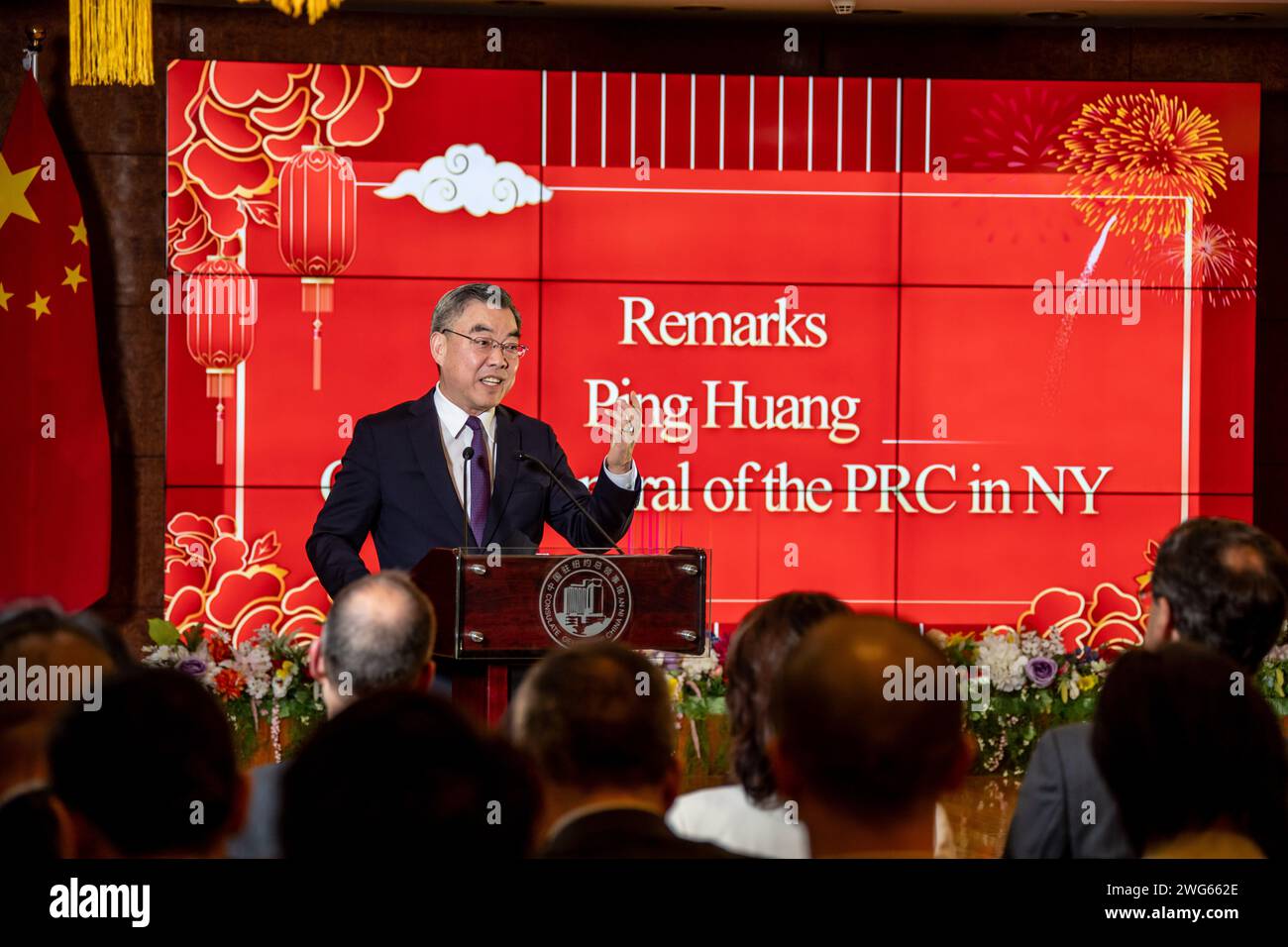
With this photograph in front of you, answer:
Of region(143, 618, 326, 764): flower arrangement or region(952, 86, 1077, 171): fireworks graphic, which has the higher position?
region(952, 86, 1077, 171): fireworks graphic

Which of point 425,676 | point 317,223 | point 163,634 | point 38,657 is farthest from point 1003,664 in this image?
point 38,657

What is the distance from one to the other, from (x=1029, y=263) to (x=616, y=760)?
4786 millimetres

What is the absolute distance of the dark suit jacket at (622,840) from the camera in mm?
1646

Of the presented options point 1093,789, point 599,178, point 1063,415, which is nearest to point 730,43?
point 599,178

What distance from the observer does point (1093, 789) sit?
2055 millimetres

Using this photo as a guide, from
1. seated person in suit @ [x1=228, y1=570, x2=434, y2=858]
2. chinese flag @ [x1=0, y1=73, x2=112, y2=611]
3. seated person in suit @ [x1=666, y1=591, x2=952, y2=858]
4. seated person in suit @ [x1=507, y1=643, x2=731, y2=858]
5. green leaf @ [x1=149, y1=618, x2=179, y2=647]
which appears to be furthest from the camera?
chinese flag @ [x1=0, y1=73, x2=112, y2=611]

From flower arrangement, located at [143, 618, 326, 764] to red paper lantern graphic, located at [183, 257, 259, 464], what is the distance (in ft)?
4.99

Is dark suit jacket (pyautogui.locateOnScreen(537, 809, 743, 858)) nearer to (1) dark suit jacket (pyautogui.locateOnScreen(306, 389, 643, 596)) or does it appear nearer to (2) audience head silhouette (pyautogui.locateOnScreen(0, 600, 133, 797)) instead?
(2) audience head silhouette (pyautogui.locateOnScreen(0, 600, 133, 797))

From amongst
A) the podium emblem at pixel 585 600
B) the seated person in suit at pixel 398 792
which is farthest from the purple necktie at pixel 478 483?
the seated person in suit at pixel 398 792

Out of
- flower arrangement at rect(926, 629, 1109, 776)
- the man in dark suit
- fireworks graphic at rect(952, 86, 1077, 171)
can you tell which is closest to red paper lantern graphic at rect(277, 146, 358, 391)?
the man in dark suit

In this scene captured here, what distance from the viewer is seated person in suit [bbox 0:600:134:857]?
1.64m

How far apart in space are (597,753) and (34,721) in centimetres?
63

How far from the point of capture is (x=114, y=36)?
3221 millimetres

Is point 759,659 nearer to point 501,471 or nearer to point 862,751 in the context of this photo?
point 862,751
